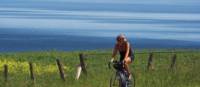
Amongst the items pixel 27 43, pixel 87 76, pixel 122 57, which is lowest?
pixel 27 43

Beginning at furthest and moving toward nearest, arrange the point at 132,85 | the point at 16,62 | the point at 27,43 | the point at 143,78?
the point at 27,43 → the point at 16,62 → the point at 143,78 → the point at 132,85

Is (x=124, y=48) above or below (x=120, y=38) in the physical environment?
below

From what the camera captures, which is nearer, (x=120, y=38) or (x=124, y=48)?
(x=120, y=38)

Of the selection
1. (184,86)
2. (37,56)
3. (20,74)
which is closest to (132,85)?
(184,86)

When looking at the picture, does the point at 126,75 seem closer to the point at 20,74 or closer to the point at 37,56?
the point at 20,74

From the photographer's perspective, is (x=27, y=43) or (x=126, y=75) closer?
(x=126, y=75)

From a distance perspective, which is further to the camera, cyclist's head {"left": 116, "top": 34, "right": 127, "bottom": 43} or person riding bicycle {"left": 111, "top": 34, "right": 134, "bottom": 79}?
person riding bicycle {"left": 111, "top": 34, "right": 134, "bottom": 79}

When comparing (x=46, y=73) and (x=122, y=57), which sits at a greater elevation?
(x=122, y=57)

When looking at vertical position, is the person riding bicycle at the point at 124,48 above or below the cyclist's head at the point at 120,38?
below

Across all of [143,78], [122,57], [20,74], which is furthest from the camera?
[20,74]

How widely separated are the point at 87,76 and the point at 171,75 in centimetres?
357

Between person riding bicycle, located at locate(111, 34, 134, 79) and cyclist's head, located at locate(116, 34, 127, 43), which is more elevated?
cyclist's head, located at locate(116, 34, 127, 43)

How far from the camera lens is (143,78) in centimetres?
2753

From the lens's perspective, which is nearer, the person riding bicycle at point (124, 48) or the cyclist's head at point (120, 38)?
the cyclist's head at point (120, 38)
